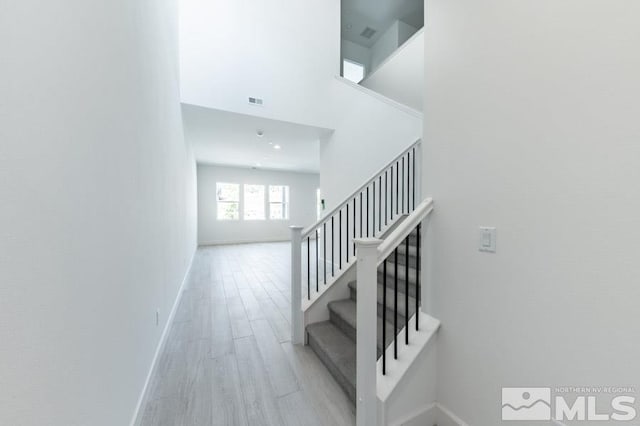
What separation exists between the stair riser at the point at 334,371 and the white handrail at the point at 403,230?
957 millimetres

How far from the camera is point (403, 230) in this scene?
142 cm

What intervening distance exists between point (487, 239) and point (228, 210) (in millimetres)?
8513

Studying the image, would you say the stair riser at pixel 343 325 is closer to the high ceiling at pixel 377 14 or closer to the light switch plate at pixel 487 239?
the light switch plate at pixel 487 239

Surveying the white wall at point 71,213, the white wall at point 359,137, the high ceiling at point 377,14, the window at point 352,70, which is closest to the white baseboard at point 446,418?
the white wall at point 71,213

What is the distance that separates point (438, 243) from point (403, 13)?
6.72m

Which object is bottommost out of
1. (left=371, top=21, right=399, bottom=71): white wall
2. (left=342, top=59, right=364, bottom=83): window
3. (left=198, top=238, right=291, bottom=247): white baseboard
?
(left=198, top=238, right=291, bottom=247): white baseboard

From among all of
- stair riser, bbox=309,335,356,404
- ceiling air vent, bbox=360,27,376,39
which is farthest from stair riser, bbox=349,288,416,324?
ceiling air vent, bbox=360,27,376,39

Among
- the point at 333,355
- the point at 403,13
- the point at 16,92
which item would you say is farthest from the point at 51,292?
the point at 403,13

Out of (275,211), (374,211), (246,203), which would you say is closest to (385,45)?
(374,211)

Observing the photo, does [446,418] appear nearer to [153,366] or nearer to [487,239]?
[487,239]

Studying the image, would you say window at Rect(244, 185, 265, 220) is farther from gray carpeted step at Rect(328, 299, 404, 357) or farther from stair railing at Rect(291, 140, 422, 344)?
gray carpeted step at Rect(328, 299, 404, 357)

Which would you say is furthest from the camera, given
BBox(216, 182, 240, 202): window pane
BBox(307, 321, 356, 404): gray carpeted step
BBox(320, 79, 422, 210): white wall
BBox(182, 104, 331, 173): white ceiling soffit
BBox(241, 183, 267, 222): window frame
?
BBox(241, 183, 267, 222): window frame

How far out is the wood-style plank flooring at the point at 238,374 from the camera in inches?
60.3

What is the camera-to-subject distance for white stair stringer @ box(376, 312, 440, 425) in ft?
4.36
